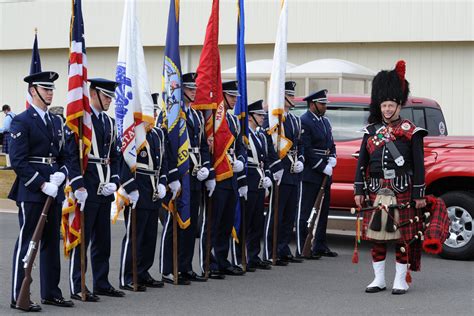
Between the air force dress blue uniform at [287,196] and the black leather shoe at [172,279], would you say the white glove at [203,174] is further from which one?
the air force dress blue uniform at [287,196]

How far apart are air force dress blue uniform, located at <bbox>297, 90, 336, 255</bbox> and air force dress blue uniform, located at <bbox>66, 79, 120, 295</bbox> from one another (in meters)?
3.24

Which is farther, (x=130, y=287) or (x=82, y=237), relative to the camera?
(x=130, y=287)

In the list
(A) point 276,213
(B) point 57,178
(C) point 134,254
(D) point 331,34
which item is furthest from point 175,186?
(D) point 331,34

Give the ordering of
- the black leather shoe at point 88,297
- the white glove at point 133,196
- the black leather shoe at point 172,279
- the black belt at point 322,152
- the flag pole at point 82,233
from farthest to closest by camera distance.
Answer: the black belt at point 322,152
the black leather shoe at point 172,279
the white glove at point 133,196
the black leather shoe at point 88,297
the flag pole at point 82,233

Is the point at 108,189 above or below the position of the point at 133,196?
above

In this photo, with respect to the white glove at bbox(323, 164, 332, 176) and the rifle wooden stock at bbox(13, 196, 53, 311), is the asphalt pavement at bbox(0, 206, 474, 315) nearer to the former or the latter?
the rifle wooden stock at bbox(13, 196, 53, 311)

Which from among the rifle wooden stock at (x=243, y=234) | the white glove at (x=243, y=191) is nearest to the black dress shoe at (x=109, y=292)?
the rifle wooden stock at (x=243, y=234)

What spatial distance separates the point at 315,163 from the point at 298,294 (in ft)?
8.88

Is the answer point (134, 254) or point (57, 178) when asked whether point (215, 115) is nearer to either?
point (134, 254)

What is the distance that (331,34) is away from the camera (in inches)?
1027

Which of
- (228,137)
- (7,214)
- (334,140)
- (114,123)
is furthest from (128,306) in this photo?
(7,214)

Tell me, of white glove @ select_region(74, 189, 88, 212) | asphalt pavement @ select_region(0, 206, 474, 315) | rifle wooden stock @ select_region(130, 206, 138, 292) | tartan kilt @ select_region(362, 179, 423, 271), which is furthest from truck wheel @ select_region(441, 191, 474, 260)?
white glove @ select_region(74, 189, 88, 212)

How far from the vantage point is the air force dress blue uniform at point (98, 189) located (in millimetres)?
8859

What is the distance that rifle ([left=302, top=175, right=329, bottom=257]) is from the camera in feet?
38.2
